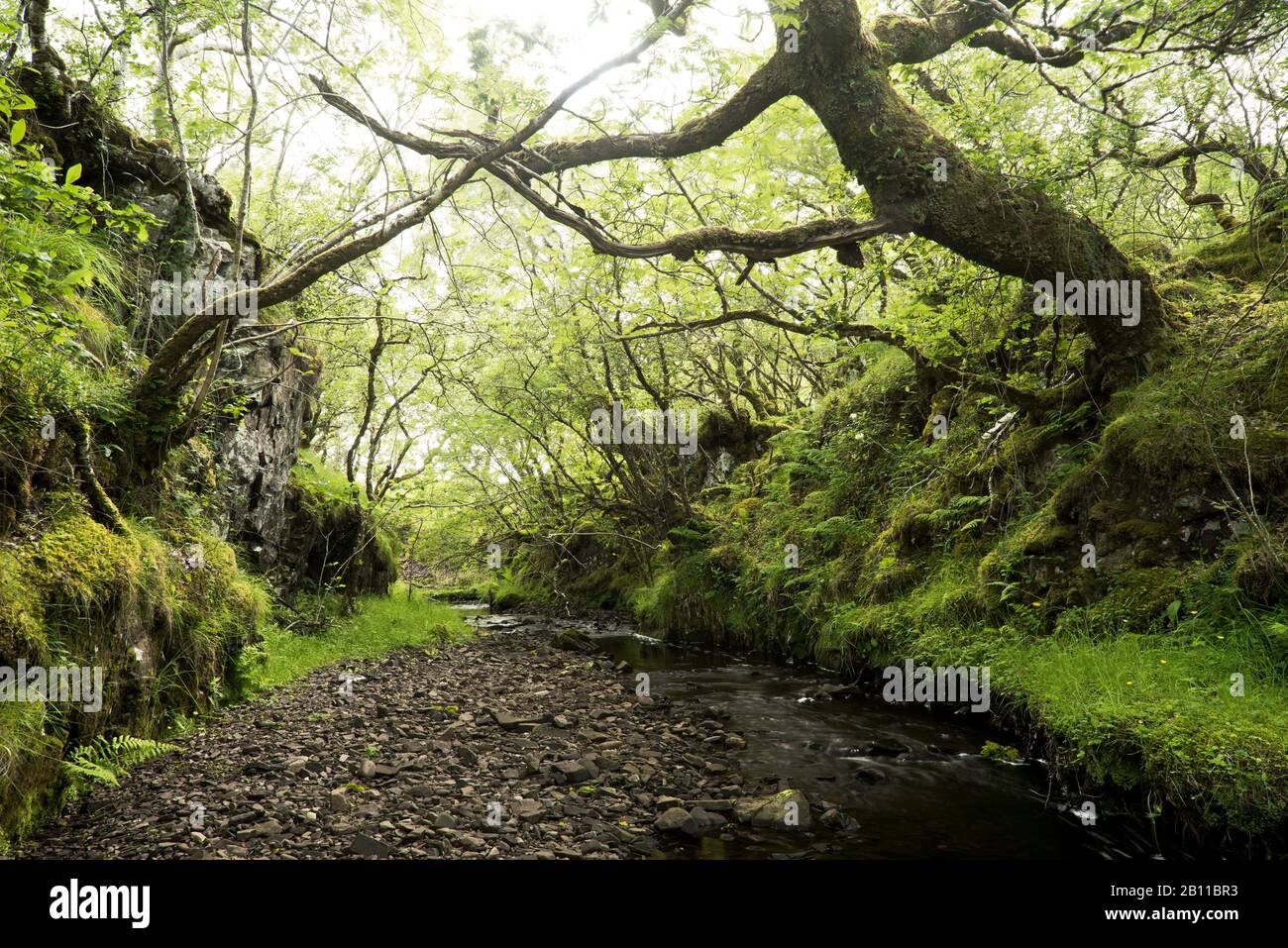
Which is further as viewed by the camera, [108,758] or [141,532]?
[141,532]

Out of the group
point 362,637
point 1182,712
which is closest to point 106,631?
point 362,637

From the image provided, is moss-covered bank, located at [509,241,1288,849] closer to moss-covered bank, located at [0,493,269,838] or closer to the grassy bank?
the grassy bank

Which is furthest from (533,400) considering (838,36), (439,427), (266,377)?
(838,36)

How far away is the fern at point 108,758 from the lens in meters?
4.58

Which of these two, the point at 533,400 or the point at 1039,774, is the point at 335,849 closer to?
the point at 1039,774

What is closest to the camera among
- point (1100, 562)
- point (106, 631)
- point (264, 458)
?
point (106, 631)

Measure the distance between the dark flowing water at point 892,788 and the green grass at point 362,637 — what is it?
5.29 m

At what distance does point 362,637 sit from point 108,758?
7684mm

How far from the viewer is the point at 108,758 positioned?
497 centimetres

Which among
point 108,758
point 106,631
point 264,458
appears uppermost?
point 264,458

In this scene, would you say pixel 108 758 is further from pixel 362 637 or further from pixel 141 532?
pixel 362 637

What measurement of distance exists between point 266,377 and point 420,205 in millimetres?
5925

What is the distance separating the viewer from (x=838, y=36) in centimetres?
684

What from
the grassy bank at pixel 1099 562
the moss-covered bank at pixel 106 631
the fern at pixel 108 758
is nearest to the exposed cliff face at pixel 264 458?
the moss-covered bank at pixel 106 631
